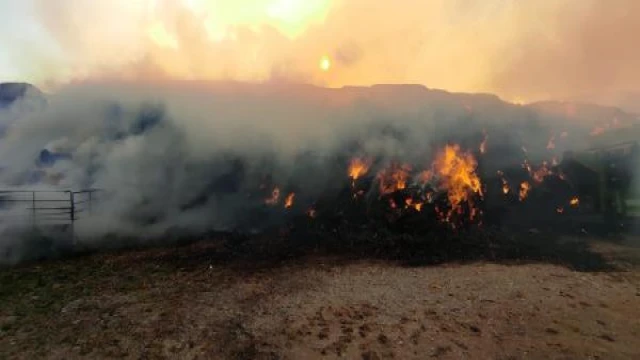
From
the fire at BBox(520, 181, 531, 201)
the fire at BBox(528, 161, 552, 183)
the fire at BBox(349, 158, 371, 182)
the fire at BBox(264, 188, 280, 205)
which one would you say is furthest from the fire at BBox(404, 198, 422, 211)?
the fire at BBox(528, 161, 552, 183)

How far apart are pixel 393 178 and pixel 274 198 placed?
6.75m

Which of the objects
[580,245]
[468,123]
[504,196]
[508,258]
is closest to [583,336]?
[508,258]

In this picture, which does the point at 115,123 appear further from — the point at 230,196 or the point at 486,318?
the point at 486,318

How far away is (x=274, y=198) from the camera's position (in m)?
21.6

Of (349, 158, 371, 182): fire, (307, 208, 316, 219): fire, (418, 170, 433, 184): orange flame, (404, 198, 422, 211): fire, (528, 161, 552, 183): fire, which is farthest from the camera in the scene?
(528, 161, 552, 183): fire

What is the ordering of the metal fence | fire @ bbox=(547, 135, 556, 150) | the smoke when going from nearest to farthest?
1. the metal fence
2. the smoke
3. fire @ bbox=(547, 135, 556, 150)

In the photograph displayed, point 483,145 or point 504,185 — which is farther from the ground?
point 483,145

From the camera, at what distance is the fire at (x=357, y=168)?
70.8 feet

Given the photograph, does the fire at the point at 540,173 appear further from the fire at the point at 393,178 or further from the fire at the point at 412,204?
the fire at the point at 412,204

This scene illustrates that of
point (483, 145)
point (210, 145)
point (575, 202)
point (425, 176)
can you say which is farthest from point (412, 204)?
point (210, 145)

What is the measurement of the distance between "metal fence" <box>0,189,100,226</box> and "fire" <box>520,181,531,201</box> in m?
23.1

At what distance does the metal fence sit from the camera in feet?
58.3

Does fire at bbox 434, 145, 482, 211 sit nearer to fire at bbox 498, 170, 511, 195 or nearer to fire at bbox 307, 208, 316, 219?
fire at bbox 498, 170, 511, 195

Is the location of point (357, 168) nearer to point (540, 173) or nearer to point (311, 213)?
point (311, 213)
